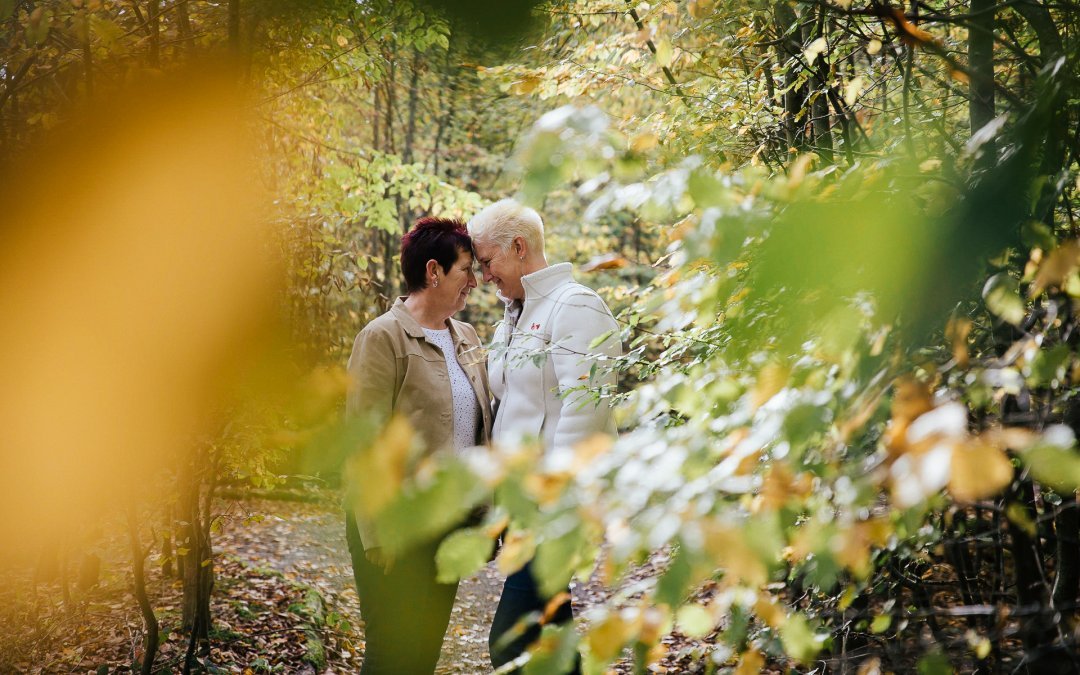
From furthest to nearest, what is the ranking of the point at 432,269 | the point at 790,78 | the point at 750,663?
the point at 790,78
the point at 432,269
the point at 750,663

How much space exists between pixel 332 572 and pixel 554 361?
187 inches

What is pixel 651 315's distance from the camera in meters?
1.68

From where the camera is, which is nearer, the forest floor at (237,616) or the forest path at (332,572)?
the forest floor at (237,616)

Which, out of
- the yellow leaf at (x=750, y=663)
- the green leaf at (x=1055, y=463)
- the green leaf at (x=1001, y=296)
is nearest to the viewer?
the green leaf at (x=1055, y=463)

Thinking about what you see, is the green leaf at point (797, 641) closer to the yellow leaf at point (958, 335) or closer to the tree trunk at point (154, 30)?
the yellow leaf at point (958, 335)

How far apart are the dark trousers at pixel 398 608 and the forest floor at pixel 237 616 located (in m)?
1.11

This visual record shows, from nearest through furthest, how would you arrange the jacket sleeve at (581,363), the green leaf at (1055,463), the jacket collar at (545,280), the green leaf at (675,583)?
the green leaf at (1055,463), the green leaf at (675,583), the jacket sleeve at (581,363), the jacket collar at (545,280)

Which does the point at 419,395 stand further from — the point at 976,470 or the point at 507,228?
the point at 976,470

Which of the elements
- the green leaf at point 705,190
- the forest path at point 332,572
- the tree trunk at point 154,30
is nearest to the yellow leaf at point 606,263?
the green leaf at point 705,190

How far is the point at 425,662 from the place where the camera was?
9.22 ft

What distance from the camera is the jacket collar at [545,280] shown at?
2.86 metres

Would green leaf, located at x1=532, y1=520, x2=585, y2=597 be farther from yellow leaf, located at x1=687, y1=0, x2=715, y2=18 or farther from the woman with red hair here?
yellow leaf, located at x1=687, y1=0, x2=715, y2=18

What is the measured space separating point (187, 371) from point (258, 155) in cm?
156

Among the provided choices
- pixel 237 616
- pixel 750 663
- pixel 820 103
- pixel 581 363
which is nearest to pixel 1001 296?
pixel 750 663
